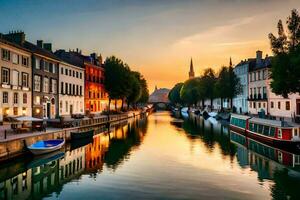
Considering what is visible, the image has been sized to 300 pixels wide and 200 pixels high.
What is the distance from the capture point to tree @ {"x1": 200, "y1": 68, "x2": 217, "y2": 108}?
113m

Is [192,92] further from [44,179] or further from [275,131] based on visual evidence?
[44,179]

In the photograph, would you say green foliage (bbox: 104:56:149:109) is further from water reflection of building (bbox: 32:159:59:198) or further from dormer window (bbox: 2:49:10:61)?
water reflection of building (bbox: 32:159:59:198)

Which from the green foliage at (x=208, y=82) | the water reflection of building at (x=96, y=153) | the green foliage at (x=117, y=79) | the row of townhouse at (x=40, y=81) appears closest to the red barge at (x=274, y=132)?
the water reflection of building at (x=96, y=153)

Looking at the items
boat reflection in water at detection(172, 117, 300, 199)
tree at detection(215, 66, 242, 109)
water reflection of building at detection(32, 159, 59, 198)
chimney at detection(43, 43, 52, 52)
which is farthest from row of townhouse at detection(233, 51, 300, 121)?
chimney at detection(43, 43, 52, 52)

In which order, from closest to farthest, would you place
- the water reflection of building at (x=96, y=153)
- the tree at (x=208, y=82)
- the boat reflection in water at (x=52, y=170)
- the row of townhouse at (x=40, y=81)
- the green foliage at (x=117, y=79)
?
the boat reflection in water at (x=52, y=170) → the water reflection of building at (x=96, y=153) → the row of townhouse at (x=40, y=81) → the green foliage at (x=117, y=79) → the tree at (x=208, y=82)

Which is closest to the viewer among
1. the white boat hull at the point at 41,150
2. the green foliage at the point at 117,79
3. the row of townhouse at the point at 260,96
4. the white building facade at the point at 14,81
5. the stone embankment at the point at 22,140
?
the stone embankment at the point at 22,140

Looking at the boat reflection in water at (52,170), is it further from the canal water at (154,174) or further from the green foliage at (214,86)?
the green foliage at (214,86)

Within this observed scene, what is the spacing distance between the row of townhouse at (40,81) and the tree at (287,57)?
37587 mm

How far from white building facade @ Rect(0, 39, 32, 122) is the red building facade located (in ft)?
101

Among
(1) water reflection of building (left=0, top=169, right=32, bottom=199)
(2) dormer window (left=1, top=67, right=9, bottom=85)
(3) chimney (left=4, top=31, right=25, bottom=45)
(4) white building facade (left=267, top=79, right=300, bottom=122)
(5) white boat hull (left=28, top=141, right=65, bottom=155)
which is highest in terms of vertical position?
(3) chimney (left=4, top=31, right=25, bottom=45)

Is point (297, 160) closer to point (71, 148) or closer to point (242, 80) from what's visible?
point (71, 148)

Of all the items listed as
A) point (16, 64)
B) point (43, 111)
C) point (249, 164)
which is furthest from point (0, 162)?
point (43, 111)

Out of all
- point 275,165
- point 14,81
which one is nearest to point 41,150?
point 14,81

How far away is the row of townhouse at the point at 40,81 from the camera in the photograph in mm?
50625
